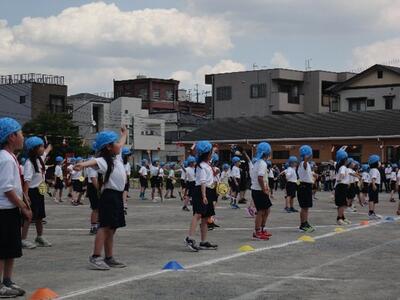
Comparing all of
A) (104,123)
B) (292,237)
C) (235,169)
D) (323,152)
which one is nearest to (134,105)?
(104,123)

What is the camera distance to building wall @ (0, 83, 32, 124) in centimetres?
6103

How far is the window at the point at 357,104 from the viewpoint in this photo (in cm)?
5888

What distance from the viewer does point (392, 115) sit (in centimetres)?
4994

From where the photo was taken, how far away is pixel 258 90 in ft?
218

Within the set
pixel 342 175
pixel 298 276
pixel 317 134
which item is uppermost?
pixel 317 134

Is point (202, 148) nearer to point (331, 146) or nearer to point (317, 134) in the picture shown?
point (331, 146)

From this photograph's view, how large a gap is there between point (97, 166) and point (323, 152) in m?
42.4

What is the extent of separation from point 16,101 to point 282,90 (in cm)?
2500

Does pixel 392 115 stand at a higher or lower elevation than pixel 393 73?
lower

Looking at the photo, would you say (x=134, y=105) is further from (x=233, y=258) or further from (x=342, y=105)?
(x=233, y=258)

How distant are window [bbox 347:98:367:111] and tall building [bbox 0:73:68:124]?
2587 cm

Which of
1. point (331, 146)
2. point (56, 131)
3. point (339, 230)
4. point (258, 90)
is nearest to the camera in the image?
point (339, 230)

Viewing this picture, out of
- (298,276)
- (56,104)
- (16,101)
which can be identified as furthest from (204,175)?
(16,101)

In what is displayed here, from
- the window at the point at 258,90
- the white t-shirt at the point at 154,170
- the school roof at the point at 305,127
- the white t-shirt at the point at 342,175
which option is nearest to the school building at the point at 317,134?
the school roof at the point at 305,127
